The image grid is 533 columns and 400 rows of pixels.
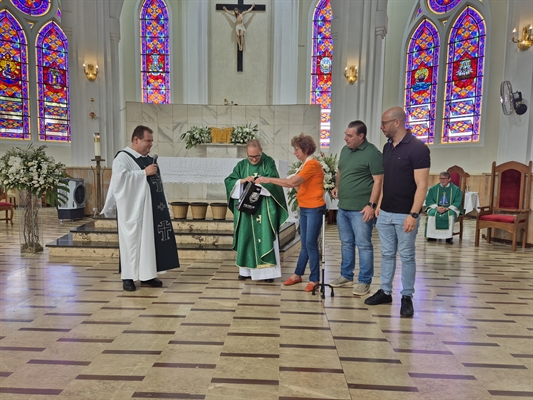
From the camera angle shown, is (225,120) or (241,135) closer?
(241,135)

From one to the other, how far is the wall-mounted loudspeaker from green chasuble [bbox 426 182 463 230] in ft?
26.1

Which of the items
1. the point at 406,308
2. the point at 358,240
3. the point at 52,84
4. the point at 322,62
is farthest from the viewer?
the point at 322,62

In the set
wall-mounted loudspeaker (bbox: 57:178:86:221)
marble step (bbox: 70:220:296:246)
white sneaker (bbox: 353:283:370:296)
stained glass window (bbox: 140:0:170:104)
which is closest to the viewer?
white sneaker (bbox: 353:283:370:296)

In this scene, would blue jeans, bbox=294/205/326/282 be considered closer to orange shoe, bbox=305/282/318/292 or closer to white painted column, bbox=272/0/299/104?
orange shoe, bbox=305/282/318/292

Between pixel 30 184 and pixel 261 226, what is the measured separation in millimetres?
3660

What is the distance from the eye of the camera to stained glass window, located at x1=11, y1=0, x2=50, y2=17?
1320 cm

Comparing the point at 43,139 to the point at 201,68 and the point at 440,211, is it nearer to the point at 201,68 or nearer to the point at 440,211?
the point at 201,68

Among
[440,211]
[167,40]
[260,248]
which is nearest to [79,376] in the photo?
[260,248]

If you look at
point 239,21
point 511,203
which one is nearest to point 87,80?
point 239,21

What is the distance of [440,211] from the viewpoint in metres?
7.23

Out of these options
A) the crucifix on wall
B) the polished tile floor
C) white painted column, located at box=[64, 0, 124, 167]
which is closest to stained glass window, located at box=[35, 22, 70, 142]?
white painted column, located at box=[64, 0, 124, 167]

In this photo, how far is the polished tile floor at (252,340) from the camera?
218 cm

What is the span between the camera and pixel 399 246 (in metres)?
3.39

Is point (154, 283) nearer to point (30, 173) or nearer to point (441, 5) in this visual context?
point (30, 173)
